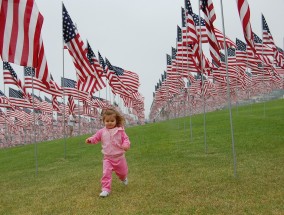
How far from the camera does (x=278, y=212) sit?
16.7ft

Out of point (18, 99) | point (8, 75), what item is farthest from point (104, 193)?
point (18, 99)

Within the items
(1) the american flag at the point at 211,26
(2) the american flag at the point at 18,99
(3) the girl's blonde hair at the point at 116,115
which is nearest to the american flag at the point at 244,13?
(1) the american flag at the point at 211,26

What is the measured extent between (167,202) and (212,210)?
913 mm

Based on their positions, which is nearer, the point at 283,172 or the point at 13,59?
the point at 283,172

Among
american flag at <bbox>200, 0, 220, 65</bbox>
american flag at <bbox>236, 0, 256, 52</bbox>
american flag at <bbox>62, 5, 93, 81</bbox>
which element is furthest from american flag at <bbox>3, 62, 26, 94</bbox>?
american flag at <bbox>236, 0, 256, 52</bbox>

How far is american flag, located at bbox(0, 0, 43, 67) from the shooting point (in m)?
8.52

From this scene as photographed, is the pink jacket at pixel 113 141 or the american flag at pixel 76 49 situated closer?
the pink jacket at pixel 113 141

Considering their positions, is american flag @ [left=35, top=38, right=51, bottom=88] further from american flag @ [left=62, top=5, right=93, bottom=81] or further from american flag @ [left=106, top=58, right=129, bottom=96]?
american flag @ [left=106, top=58, right=129, bottom=96]

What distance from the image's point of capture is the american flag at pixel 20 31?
852 cm

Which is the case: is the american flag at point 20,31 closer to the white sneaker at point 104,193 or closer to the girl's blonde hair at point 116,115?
the girl's blonde hair at point 116,115

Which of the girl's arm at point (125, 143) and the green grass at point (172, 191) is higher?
the girl's arm at point (125, 143)

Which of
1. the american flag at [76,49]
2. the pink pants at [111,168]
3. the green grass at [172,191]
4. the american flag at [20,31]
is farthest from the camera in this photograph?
the american flag at [76,49]

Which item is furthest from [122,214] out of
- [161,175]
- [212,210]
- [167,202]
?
[161,175]

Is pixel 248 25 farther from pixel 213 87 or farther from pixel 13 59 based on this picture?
pixel 213 87
